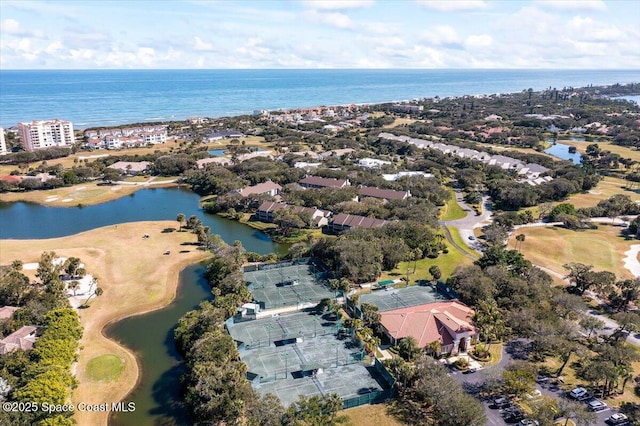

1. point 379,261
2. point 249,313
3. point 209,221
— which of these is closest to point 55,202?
point 209,221

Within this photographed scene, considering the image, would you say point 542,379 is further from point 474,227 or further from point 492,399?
point 474,227

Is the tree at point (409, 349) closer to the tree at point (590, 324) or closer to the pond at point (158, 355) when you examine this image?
the tree at point (590, 324)

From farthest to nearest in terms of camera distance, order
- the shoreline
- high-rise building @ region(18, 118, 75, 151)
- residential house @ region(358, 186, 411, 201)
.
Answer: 1. high-rise building @ region(18, 118, 75, 151)
2. the shoreline
3. residential house @ region(358, 186, 411, 201)

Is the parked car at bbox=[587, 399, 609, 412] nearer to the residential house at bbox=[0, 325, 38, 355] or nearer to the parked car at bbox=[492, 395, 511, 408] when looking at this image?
the parked car at bbox=[492, 395, 511, 408]

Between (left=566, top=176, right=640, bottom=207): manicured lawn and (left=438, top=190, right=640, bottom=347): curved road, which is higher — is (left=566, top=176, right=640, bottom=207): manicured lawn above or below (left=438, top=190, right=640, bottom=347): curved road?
above

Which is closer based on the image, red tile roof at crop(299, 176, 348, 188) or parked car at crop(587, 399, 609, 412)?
parked car at crop(587, 399, 609, 412)

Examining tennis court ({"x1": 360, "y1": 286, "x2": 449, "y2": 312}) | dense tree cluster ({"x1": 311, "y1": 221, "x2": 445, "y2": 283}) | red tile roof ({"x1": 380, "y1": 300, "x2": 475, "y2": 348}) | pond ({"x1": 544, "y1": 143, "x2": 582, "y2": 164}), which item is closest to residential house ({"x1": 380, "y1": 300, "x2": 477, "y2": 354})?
red tile roof ({"x1": 380, "y1": 300, "x2": 475, "y2": 348})

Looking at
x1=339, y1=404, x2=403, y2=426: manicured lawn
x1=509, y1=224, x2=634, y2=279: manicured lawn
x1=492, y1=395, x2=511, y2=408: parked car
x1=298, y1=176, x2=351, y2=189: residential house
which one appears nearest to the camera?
x1=339, y1=404, x2=403, y2=426: manicured lawn

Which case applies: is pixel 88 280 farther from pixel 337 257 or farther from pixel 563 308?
pixel 563 308
